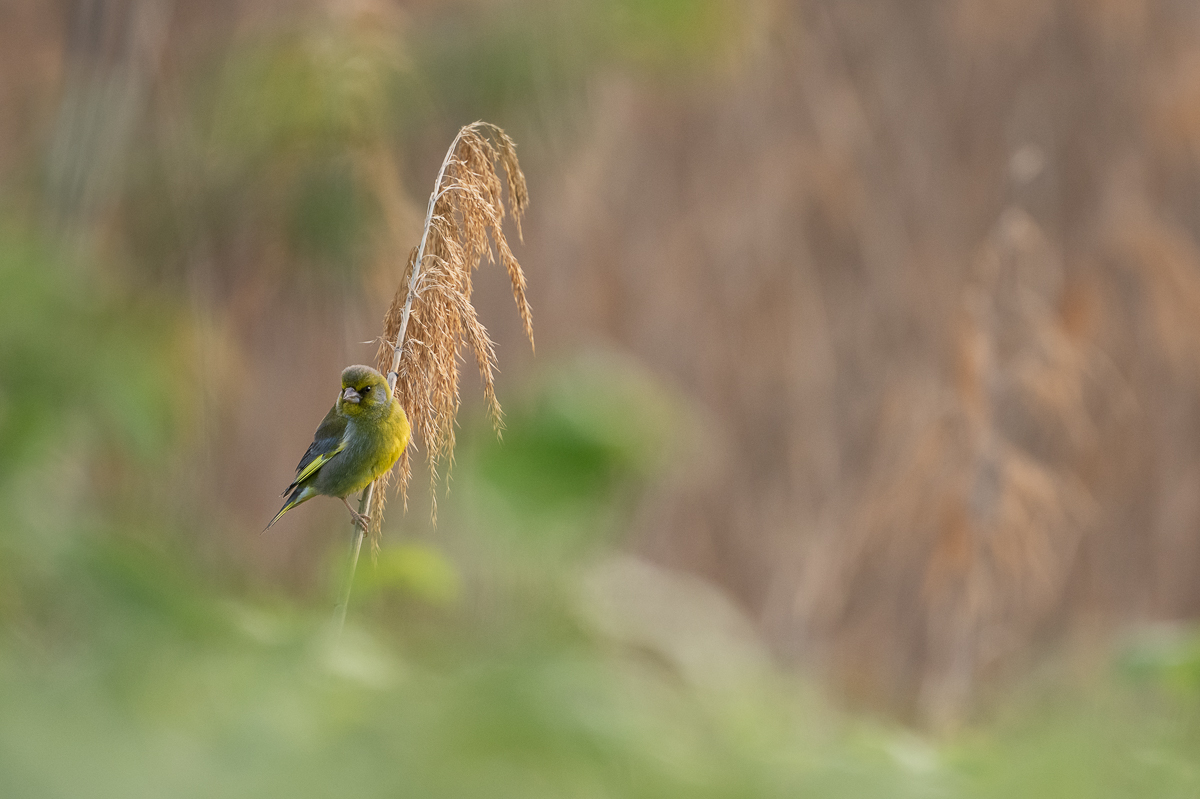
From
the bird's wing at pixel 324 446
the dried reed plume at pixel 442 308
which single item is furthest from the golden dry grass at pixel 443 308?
the bird's wing at pixel 324 446

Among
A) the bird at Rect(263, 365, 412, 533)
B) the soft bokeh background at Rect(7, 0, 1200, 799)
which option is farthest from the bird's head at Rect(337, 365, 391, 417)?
the soft bokeh background at Rect(7, 0, 1200, 799)

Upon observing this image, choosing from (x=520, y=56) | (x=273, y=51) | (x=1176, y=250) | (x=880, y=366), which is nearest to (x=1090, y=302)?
(x=1176, y=250)

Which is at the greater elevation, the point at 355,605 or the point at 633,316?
the point at 633,316

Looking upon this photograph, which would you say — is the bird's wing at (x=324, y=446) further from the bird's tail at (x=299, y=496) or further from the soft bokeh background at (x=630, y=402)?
the soft bokeh background at (x=630, y=402)

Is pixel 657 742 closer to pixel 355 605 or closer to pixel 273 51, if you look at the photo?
pixel 355 605

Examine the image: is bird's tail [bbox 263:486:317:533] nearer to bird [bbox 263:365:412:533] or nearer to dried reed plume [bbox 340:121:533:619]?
bird [bbox 263:365:412:533]

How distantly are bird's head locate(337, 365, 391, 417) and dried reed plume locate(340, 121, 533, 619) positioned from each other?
0.02m

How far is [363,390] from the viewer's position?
120 cm

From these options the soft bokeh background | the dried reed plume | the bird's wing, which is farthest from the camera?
the bird's wing

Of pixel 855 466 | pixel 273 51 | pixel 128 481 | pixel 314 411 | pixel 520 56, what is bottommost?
pixel 128 481

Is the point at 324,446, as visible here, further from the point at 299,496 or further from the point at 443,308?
the point at 443,308

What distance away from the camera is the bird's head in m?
1.16

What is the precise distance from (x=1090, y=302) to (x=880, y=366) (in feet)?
2.97

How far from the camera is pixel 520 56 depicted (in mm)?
2143
